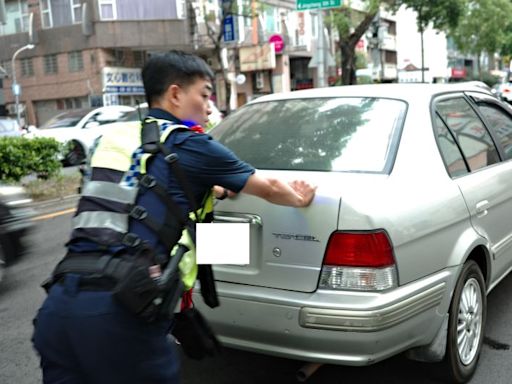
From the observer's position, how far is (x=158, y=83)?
200cm

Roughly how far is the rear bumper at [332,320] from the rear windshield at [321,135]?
0.62m

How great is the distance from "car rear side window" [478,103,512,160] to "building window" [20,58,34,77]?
30.7 m

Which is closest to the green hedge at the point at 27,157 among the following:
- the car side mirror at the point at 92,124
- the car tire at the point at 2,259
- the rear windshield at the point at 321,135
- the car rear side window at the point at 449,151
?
the car tire at the point at 2,259

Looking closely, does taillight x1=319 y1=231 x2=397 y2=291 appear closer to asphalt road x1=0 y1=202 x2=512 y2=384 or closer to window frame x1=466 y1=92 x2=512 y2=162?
asphalt road x1=0 y1=202 x2=512 y2=384

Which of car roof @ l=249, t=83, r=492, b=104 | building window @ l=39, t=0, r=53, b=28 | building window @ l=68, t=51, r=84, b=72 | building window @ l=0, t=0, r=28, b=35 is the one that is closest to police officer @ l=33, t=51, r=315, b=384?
car roof @ l=249, t=83, r=492, b=104

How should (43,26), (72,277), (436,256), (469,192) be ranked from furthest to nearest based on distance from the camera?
(43,26) → (469,192) → (436,256) → (72,277)

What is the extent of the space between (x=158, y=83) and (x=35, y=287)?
3.45m

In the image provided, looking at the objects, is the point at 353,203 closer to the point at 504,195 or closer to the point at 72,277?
the point at 72,277

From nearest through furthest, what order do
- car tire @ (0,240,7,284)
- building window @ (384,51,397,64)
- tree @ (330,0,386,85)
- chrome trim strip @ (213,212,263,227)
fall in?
chrome trim strip @ (213,212,263,227)
car tire @ (0,240,7,284)
tree @ (330,0,386,85)
building window @ (384,51,397,64)

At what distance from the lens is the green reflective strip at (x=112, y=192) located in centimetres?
179

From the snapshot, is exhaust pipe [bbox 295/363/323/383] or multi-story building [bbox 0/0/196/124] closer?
exhaust pipe [bbox 295/363/323/383]

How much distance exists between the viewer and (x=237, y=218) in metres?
2.66

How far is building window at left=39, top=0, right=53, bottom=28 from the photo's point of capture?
29375 millimetres

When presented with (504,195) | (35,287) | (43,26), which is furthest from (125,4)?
(504,195)
